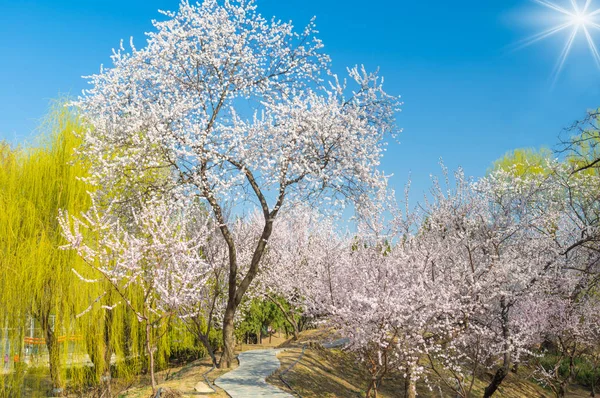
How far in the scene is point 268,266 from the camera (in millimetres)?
23188

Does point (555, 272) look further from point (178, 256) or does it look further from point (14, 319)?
point (14, 319)

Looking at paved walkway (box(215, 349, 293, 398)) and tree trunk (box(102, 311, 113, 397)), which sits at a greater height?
tree trunk (box(102, 311, 113, 397))

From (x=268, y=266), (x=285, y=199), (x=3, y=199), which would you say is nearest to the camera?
(x=285, y=199)

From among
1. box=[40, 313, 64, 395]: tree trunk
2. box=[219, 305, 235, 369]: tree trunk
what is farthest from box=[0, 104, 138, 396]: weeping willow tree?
box=[219, 305, 235, 369]: tree trunk

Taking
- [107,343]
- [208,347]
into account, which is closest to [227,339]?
[208,347]

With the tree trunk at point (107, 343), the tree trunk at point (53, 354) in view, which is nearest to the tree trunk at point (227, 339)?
the tree trunk at point (107, 343)

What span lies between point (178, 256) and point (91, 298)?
250 inches

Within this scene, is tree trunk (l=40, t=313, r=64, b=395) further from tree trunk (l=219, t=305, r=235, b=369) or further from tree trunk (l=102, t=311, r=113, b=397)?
tree trunk (l=219, t=305, r=235, b=369)

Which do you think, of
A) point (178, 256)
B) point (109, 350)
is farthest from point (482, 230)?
point (109, 350)

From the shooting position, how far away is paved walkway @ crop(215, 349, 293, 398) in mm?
11164

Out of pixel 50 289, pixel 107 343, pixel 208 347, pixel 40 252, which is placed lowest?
pixel 208 347

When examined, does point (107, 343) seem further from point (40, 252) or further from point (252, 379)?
point (252, 379)

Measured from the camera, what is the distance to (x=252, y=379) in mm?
12422

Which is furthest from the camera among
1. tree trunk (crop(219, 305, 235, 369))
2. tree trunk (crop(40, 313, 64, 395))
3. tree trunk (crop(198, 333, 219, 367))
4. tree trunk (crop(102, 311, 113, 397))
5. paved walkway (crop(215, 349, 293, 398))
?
tree trunk (crop(102, 311, 113, 397))
